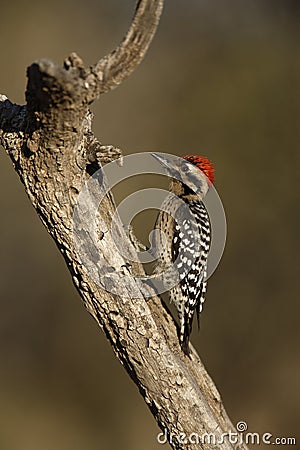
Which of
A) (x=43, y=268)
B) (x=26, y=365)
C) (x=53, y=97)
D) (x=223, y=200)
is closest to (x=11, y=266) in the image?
(x=43, y=268)

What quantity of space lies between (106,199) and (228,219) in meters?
3.39

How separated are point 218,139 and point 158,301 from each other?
132 inches

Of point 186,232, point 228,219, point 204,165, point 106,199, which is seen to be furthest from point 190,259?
point 228,219

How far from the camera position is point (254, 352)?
5590mm

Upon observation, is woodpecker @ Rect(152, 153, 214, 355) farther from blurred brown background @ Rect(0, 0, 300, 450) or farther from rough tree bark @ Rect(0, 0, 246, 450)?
blurred brown background @ Rect(0, 0, 300, 450)

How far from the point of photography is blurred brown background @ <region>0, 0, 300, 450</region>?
5.35 metres

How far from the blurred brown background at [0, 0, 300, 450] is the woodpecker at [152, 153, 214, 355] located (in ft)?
8.04

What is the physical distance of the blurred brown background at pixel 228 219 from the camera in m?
5.35

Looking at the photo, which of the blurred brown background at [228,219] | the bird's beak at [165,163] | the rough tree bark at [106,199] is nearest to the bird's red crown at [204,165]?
the bird's beak at [165,163]

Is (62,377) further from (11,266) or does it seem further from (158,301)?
(158,301)

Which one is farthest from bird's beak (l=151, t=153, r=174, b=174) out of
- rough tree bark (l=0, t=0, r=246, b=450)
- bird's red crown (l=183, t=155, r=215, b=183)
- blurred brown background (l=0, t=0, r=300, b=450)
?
blurred brown background (l=0, t=0, r=300, b=450)

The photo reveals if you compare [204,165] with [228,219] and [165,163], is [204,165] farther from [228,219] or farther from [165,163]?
[228,219]

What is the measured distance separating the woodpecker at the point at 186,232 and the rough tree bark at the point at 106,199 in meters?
0.40

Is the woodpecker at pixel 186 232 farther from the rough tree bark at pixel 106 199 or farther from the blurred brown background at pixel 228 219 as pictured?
the blurred brown background at pixel 228 219
